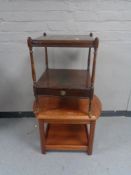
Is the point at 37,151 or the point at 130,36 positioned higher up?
the point at 130,36

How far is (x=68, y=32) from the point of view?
59.7 inches

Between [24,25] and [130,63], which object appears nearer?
[24,25]

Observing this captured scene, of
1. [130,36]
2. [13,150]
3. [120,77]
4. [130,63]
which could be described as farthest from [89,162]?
[130,36]

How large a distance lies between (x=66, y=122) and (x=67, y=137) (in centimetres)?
32

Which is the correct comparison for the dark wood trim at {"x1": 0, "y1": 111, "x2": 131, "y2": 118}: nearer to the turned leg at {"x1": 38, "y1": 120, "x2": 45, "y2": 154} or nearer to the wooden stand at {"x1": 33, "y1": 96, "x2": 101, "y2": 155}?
the wooden stand at {"x1": 33, "y1": 96, "x2": 101, "y2": 155}

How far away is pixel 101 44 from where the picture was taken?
156 cm

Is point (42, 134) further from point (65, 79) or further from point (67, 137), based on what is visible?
point (65, 79)

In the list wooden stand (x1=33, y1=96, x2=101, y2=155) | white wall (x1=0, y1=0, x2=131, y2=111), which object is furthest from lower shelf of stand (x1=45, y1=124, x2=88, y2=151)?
white wall (x1=0, y1=0, x2=131, y2=111)

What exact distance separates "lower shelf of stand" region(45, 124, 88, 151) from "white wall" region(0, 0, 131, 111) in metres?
0.46

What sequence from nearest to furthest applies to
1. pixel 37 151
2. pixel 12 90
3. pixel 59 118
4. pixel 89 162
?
pixel 59 118 → pixel 89 162 → pixel 37 151 → pixel 12 90

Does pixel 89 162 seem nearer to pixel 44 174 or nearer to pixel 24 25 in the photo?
pixel 44 174

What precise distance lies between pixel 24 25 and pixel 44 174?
1247mm

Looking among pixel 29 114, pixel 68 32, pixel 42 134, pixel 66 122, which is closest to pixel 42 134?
pixel 42 134

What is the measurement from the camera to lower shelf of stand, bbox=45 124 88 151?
1445 millimetres
